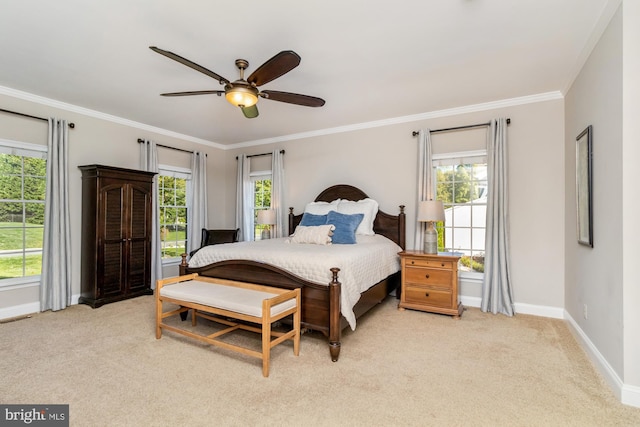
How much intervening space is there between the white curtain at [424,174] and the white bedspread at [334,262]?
0.68 m

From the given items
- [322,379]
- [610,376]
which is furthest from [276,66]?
[610,376]

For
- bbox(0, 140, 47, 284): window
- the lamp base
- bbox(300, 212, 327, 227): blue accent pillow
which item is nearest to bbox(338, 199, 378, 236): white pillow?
bbox(300, 212, 327, 227): blue accent pillow

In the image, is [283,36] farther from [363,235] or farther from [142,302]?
[142,302]

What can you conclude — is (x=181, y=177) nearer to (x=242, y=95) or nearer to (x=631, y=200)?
(x=242, y=95)

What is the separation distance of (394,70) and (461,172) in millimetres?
1888

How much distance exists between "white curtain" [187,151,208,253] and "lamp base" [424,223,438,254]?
3854mm

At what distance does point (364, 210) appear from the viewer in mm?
4480

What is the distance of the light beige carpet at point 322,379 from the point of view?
6.16 ft

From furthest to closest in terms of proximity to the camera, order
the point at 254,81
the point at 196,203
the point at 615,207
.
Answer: the point at 196,203 → the point at 254,81 → the point at 615,207

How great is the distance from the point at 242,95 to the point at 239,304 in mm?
1677

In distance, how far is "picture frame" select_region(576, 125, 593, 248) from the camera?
2617mm

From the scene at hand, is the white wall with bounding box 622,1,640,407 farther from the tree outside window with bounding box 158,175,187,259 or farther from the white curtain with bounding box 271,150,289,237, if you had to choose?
the tree outside window with bounding box 158,175,187,259

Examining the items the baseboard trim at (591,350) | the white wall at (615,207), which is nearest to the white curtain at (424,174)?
the baseboard trim at (591,350)

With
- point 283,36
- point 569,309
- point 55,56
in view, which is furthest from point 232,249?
point 569,309
